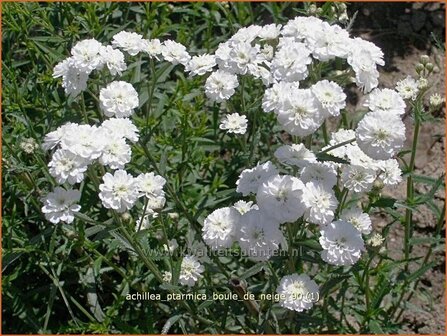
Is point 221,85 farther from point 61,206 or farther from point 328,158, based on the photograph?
point 61,206

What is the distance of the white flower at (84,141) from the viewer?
8.09 feet

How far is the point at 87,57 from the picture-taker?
2850 mm

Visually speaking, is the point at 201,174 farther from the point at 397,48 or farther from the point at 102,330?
the point at 397,48

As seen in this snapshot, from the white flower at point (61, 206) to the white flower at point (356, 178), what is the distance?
1.03m

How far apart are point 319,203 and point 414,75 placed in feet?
9.61

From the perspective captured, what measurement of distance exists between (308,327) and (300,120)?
1.37 metres

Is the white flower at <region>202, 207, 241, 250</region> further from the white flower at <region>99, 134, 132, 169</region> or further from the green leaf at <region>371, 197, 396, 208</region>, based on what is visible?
the green leaf at <region>371, 197, 396, 208</region>

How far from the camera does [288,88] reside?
2.51 m

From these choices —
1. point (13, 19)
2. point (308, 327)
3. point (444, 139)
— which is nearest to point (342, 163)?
point (308, 327)

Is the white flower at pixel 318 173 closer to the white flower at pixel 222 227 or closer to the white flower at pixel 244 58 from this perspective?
the white flower at pixel 222 227

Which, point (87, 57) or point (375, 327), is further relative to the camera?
point (375, 327)

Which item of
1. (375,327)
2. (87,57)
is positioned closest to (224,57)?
(87,57)

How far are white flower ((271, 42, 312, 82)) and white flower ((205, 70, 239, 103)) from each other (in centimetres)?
41

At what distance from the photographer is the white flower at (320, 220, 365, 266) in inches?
98.8
